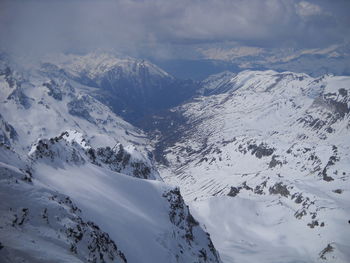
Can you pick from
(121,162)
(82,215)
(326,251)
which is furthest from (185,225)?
(326,251)

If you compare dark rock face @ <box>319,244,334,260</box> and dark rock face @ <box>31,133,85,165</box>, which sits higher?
dark rock face @ <box>31,133,85,165</box>

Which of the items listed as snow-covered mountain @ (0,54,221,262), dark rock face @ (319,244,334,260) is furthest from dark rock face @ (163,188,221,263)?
dark rock face @ (319,244,334,260)

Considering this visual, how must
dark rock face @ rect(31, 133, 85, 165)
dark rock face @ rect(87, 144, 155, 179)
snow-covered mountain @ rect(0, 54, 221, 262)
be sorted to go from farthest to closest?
dark rock face @ rect(87, 144, 155, 179) → dark rock face @ rect(31, 133, 85, 165) → snow-covered mountain @ rect(0, 54, 221, 262)

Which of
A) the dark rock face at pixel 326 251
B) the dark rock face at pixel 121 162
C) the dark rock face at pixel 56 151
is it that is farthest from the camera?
the dark rock face at pixel 121 162

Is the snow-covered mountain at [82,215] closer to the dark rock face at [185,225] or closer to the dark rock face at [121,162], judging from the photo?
the dark rock face at [185,225]

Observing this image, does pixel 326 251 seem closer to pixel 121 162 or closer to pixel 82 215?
pixel 121 162

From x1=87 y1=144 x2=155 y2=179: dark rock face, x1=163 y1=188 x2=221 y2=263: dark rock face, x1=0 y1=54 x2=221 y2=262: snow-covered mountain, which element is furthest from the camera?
x1=87 y1=144 x2=155 y2=179: dark rock face

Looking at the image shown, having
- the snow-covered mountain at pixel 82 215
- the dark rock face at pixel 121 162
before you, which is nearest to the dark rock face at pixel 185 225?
the snow-covered mountain at pixel 82 215

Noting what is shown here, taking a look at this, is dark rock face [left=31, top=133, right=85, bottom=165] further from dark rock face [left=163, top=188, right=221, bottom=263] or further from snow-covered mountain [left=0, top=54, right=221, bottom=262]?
dark rock face [left=163, top=188, right=221, bottom=263]

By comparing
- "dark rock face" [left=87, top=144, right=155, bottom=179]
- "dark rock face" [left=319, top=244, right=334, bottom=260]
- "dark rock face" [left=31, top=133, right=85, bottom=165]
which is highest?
"dark rock face" [left=31, top=133, right=85, bottom=165]

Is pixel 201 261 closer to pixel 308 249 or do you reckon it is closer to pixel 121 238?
pixel 121 238

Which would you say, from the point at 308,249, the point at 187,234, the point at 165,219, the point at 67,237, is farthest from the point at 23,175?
the point at 308,249
